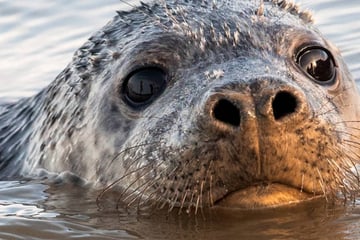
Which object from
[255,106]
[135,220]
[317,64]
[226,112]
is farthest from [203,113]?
[317,64]

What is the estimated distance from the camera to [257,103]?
17.8 feet

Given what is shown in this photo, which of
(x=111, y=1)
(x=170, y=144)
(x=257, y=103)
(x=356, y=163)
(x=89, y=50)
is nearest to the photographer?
(x=257, y=103)

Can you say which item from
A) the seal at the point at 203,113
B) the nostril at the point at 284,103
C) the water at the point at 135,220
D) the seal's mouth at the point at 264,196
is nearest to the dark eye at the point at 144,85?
the seal at the point at 203,113

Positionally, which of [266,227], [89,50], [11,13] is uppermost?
[11,13]

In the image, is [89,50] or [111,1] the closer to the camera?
[89,50]

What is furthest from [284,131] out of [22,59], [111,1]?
[111,1]

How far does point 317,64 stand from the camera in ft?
21.5

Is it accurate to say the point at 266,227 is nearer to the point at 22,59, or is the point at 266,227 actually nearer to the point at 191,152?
the point at 191,152

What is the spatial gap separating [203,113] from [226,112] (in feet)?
0.37

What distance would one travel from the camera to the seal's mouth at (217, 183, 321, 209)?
5.70 meters

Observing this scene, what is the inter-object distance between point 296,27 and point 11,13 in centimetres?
651

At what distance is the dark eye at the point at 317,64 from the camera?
648cm

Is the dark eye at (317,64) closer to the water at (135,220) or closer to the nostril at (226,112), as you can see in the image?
the water at (135,220)

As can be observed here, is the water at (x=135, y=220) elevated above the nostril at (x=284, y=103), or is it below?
below
